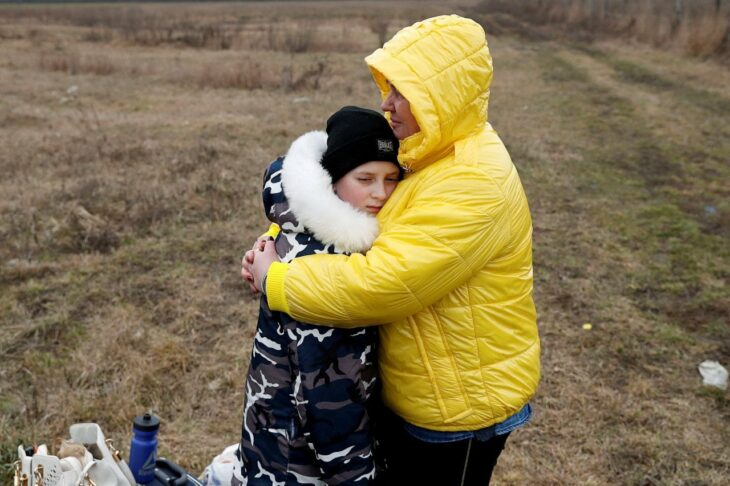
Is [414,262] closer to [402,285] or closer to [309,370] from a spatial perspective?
[402,285]

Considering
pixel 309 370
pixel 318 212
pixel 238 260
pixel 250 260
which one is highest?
pixel 318 212

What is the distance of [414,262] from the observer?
1.58 meters

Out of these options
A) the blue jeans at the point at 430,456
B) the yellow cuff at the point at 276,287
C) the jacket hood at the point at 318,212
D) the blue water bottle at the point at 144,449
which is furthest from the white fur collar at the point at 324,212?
the blue water bottle at the point at 144,449

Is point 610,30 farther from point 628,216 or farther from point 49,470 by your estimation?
point 49,470

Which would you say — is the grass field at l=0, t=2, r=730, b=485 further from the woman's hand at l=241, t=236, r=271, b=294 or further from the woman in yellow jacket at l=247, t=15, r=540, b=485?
the woman's hand at l=241, t=236, r=271, b=294

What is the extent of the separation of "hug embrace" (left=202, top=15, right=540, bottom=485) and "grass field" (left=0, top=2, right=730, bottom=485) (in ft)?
5.37

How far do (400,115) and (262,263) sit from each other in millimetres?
551

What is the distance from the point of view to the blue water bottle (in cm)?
231

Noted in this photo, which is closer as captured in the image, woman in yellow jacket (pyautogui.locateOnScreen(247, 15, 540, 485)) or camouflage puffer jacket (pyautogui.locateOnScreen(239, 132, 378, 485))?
woman in yellow jacket (pyautogui.locateOnScreen(247, 15, 540, 485))

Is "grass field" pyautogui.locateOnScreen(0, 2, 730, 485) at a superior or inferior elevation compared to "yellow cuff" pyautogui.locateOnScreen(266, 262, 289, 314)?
inferior

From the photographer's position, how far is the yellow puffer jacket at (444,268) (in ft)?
5.24

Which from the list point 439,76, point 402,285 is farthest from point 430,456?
point 439,76

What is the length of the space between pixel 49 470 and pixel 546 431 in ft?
8.38

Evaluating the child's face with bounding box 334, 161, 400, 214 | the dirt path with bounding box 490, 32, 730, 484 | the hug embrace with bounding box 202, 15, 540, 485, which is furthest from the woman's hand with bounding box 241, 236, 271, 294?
the dirt path with bounding box 490, 32, 730, 484
